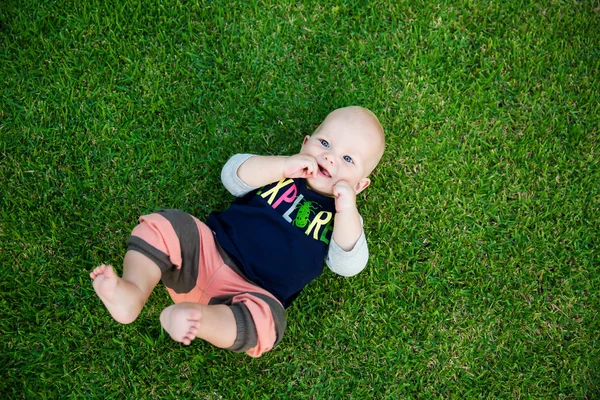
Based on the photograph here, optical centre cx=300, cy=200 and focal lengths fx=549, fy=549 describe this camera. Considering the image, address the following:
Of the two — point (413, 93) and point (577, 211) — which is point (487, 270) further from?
point (413, 93)

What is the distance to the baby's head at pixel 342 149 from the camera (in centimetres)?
285

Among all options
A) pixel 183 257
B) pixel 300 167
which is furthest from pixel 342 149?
pixel 183 257

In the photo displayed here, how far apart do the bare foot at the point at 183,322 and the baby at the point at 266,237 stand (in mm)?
177

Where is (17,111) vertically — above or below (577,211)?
below

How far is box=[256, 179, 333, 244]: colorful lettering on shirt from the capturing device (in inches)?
111

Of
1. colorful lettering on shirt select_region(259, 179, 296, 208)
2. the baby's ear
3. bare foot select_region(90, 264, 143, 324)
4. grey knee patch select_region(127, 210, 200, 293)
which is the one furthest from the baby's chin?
bare foot select_region(90, 264, 143, 324)

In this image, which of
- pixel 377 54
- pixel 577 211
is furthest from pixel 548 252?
pixel 377 54

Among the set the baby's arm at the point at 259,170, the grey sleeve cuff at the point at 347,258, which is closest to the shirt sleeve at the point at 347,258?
the grey sleeve cuff at the point at 347,258

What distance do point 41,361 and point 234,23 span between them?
89.0 inches

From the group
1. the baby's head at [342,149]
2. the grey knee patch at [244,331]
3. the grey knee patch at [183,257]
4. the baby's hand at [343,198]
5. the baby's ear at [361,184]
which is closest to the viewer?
the grey knee patch at [244,331]

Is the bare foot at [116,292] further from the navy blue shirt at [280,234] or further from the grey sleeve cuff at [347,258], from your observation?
the grey sleeve cuff at [347,258]

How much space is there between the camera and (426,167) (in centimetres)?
342

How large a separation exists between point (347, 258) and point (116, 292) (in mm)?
1119

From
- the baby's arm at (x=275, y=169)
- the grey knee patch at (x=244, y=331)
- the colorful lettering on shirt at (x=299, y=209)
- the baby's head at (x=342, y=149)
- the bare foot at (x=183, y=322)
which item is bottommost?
the grey knee patch at (x=244, y=331)
